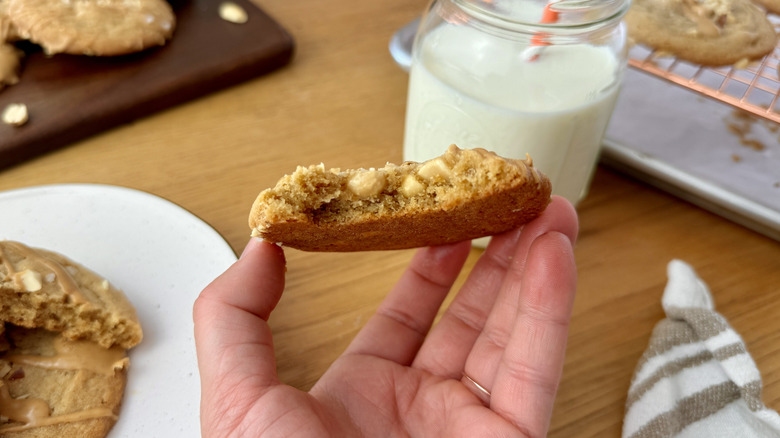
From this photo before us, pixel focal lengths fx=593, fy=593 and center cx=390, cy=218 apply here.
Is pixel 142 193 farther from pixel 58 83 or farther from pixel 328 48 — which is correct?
pixel 328 48

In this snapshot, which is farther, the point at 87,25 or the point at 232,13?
the point at 232,13

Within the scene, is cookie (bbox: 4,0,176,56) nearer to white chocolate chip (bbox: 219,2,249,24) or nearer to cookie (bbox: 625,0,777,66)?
white chocolate chip (bbox: 219,2,249,24)

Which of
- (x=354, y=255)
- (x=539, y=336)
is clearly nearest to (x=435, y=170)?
(x=539, y=336)

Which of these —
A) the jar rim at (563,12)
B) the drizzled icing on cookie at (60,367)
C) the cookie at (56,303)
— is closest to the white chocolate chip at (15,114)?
the cookie at (56,303)

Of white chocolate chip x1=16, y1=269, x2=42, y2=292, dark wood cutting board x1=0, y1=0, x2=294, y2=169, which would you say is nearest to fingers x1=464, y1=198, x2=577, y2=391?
white chocolate chip x1=16, y1=269, x2=42, y2=292

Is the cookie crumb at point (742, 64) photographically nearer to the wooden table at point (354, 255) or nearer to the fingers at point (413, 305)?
the wooden table at point (354, 255)

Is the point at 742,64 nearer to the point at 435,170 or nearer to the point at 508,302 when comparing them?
the point at 508,302

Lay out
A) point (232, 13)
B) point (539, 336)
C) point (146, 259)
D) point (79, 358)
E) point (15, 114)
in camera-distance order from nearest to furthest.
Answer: point (539, 336)
point (79, 358)
point (146, 259)
point (15, 114)
point (232, 13)
